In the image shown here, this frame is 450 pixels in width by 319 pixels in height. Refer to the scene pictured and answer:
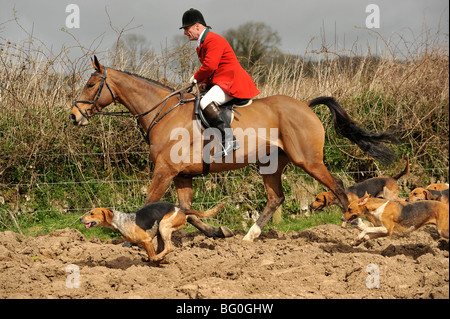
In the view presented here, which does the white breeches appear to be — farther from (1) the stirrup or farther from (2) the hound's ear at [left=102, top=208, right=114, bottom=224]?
(2) the hound's ear at [left=102, top=208, right=114, bottom=224]

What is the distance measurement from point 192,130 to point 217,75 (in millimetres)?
805

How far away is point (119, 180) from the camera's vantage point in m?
8.76

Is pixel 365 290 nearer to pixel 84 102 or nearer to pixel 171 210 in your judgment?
pixel 171 210

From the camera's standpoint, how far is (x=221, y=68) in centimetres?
660

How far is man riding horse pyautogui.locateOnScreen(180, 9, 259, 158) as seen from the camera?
639cm

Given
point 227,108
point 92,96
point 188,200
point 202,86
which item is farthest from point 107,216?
point 202,86

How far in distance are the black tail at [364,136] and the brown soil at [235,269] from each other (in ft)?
3.98

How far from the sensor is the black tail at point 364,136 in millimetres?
7078

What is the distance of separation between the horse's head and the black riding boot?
1386 millimetres

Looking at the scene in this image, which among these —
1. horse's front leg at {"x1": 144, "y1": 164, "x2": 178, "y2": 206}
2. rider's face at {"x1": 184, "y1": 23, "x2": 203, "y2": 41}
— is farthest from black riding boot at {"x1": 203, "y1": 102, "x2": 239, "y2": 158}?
rider's face at {"x1": 184, "y1": 23, "x2": 203, "y2": 41}

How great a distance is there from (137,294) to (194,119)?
273cm

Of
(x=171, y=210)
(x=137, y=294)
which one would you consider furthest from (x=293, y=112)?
(x=137, y=294)

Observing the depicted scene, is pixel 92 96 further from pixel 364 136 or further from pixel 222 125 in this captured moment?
pixel 364 136

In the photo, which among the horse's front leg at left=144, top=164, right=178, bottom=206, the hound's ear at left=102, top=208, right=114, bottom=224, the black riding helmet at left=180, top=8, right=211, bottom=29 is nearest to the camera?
the hound's ear at left=102, top=208, right=114, bottom=224
